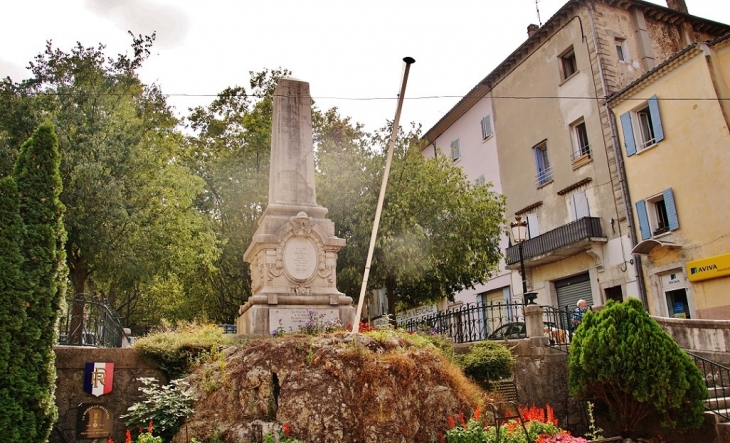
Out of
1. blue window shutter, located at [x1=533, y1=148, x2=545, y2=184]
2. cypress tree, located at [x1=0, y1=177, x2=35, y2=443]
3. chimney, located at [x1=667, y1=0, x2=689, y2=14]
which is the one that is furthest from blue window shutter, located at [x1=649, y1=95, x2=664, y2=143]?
cypress tree, located at [x1=0, y1=177, x2=35, y2=443]

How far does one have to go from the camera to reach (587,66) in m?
24.3

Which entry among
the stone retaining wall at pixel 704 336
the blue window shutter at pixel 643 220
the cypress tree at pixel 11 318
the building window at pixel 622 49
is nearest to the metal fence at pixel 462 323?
the stone retaining wall at pixel 704 336

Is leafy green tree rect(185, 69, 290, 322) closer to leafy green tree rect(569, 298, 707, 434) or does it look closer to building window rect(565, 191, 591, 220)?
building window rect(565, 191, 591, 220)

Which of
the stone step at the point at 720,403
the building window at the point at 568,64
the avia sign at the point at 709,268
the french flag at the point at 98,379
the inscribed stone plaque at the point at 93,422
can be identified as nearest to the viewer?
the inscribed stone plaque at the point at 93,422

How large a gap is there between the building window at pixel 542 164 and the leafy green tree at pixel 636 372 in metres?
17.7

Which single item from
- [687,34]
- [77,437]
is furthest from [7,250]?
[687,34]

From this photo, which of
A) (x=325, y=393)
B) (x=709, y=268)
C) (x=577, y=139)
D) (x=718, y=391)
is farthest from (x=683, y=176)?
(x=325, y=393)

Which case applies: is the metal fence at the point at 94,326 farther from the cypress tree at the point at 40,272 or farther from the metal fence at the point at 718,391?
the metal fence at the point at 718,391

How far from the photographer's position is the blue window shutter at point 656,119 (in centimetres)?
2105

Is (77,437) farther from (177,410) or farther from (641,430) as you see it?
(641,430)

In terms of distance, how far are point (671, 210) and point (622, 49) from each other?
321 inches

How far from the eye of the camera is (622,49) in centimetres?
2473

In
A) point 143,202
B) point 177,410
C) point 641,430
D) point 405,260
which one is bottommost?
point 641,430

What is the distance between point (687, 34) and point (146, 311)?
33.9 m
